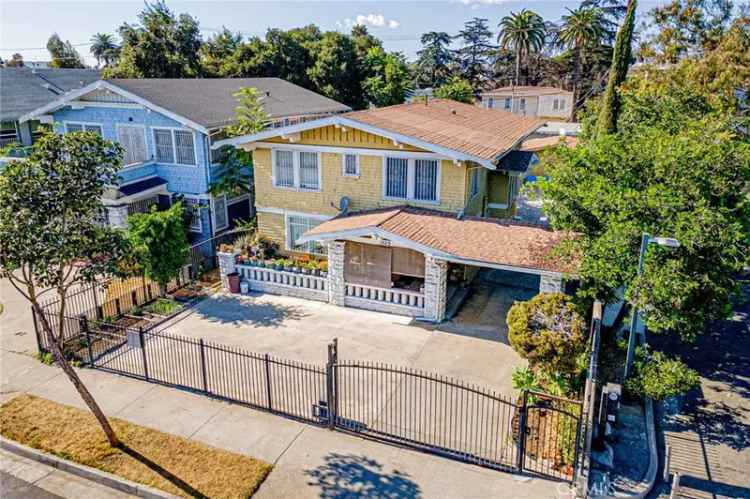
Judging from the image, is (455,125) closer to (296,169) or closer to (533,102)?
(296,169)

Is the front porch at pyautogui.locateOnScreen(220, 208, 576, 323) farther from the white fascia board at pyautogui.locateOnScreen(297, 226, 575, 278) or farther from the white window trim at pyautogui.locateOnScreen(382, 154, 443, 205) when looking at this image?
the white window trim at pyautogui.locateOnScreen(382, 154, 443, 205)

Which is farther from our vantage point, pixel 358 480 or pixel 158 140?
pixel 158 140

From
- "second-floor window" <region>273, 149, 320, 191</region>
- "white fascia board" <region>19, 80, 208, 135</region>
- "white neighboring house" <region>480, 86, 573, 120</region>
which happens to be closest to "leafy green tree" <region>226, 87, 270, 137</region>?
"white fascia board" <region>19, 80, 208, 135</region>

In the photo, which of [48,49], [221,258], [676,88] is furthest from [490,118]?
[48,49]

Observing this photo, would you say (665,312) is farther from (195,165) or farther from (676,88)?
(195,165)

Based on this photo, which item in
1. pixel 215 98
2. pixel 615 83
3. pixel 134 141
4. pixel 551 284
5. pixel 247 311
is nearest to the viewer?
pixel 551 284

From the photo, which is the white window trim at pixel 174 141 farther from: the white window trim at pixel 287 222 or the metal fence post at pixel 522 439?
the metal fence post at pixel 522 439

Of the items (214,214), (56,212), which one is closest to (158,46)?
(214,214)
